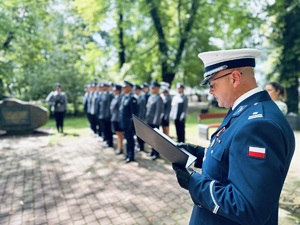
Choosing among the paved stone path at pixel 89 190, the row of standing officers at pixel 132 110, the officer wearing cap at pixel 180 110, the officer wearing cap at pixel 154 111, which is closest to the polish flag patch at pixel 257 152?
the paved stone path at pixel 89 190

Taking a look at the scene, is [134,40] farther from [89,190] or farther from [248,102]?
[248,102]

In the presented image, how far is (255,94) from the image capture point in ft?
5.18

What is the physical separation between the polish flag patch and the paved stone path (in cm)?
274

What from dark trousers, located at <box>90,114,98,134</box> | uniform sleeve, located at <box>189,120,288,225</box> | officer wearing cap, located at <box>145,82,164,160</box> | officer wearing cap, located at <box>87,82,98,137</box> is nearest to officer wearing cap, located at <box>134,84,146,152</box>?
officer wearing cap, located at <box>145,82,164,160</box>

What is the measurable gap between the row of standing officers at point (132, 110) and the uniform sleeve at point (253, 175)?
5.49 meters

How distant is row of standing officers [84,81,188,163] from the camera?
693 centimetres

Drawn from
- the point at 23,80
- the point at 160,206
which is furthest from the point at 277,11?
the point at 23,80

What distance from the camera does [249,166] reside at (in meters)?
1.29

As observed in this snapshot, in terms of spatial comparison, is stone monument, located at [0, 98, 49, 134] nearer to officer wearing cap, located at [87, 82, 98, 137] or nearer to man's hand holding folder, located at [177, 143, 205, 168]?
officer wearing cap, located at [87, 82, 98, 137]

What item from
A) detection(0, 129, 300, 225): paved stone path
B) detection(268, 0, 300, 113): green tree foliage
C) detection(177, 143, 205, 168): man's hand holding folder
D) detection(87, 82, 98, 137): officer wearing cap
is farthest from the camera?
detection(268, 0, 300, 113): green tree foliage

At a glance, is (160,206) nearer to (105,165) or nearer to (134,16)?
(105,165)

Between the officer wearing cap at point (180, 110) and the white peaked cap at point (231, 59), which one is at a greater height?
the white peaked cap at point (231, 59)

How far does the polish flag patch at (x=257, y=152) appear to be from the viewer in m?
1.28

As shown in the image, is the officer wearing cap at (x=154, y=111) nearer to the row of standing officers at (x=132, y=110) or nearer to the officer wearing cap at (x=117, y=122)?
the row of standing officers at (x=132, y=110)
